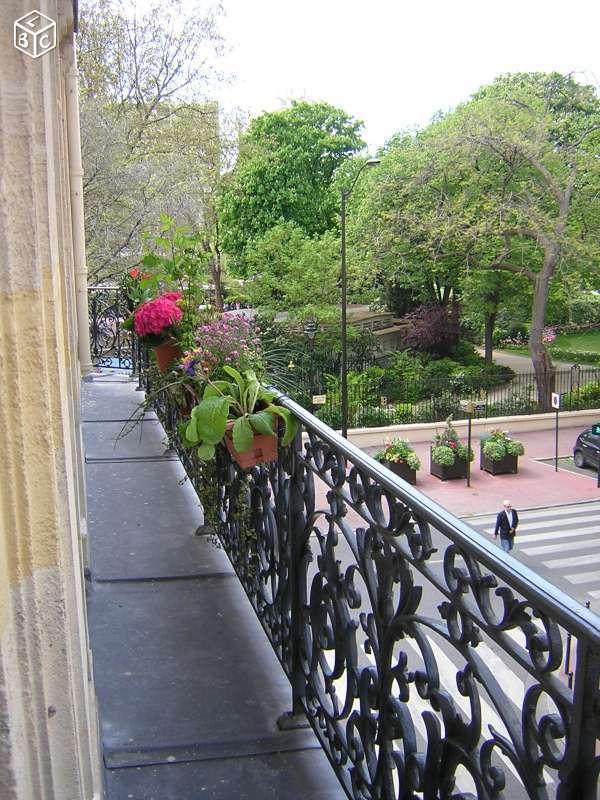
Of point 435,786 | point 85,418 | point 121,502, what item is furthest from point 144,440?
point 435,786

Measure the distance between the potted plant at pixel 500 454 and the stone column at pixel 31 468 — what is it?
718 inches

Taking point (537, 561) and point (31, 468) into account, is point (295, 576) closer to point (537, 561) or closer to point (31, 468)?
point (31, 468)

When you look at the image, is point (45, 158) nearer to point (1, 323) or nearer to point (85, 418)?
point (1, 323)

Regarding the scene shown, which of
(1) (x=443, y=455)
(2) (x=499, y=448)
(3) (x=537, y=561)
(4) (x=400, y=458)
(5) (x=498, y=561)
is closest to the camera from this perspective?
A: (5) (x=498, y=561)

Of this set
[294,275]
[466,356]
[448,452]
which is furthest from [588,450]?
[466,356]

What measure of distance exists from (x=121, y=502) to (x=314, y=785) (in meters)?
2.53

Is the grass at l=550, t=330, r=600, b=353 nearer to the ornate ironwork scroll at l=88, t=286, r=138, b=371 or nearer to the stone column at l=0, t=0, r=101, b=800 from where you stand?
the ornate ironwork scroll at l=88, t=286, r=138, b=371

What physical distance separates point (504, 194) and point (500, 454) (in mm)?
9001

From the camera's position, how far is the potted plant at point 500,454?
60.3 feet

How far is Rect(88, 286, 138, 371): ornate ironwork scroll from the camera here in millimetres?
9711

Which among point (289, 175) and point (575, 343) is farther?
point (575, 343)

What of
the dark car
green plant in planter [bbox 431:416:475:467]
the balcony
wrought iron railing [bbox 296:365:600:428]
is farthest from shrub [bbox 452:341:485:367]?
the balcony

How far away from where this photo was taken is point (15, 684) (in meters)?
0.84

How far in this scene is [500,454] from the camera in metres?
18.4
